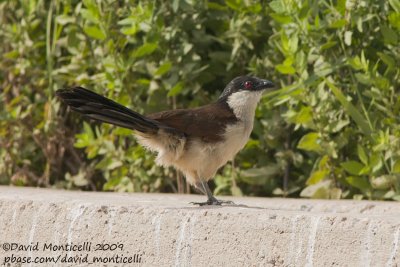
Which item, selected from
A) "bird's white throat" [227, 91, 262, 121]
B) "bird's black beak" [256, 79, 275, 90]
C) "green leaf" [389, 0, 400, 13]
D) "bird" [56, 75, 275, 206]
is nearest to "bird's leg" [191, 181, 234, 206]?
"bird" [56, 75, 275, 206]

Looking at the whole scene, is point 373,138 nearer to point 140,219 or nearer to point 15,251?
point 140,219

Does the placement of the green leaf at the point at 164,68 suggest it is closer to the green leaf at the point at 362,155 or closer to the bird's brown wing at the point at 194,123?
the bird's brown wing at the point at 194,123

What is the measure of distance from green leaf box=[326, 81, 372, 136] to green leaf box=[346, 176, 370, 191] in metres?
0.32

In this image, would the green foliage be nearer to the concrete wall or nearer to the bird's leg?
the concrete wall

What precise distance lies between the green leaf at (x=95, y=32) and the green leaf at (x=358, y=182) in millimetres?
1945

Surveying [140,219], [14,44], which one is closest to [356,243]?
[140,219]

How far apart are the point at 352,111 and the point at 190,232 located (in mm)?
1690

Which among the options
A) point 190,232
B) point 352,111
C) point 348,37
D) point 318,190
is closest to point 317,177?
point 318,190

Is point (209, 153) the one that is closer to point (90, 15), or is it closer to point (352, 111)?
point (352, 111)

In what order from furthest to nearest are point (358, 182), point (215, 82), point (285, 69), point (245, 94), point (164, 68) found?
1. point (215, 82)
2. point (164, 68)
3. point (358, 182)
4. point (285, 69)
5. point (245, 94)

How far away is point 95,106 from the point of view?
443 centimetres

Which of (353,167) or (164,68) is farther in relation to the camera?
(164,68)

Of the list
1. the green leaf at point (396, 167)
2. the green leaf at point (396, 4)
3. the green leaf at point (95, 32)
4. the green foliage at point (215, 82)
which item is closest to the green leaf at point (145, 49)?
the green foliage at point (215, 82)

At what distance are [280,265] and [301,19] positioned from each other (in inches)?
77.7
